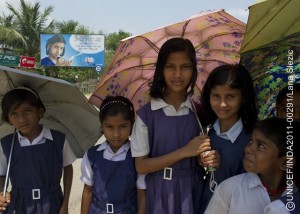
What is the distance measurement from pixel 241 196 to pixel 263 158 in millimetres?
202

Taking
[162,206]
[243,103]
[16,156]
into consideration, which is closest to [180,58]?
[243,103]

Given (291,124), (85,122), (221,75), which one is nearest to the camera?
(291,124)

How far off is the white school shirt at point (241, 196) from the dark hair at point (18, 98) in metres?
1.32

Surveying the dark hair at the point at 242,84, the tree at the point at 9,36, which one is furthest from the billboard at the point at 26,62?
the dark hair at the point at 242,84

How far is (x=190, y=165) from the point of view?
2.10 m

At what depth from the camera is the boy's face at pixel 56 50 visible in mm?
27406

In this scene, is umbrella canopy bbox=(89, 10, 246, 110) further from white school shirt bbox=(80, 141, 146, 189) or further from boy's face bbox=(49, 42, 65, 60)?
boy's face bbox=(49, 42, 65, 60)

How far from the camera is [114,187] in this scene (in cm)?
223

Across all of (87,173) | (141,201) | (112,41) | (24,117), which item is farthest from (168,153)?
(112,41)

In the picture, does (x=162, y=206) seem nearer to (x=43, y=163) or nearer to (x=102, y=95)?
(x=43, y=163)

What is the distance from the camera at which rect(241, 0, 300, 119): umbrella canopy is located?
1694 millimetres

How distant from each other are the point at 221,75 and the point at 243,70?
151 mm

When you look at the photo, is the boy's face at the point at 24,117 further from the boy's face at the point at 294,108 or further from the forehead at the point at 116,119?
the boy's face at the point at 294,108

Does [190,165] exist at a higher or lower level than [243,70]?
lower
